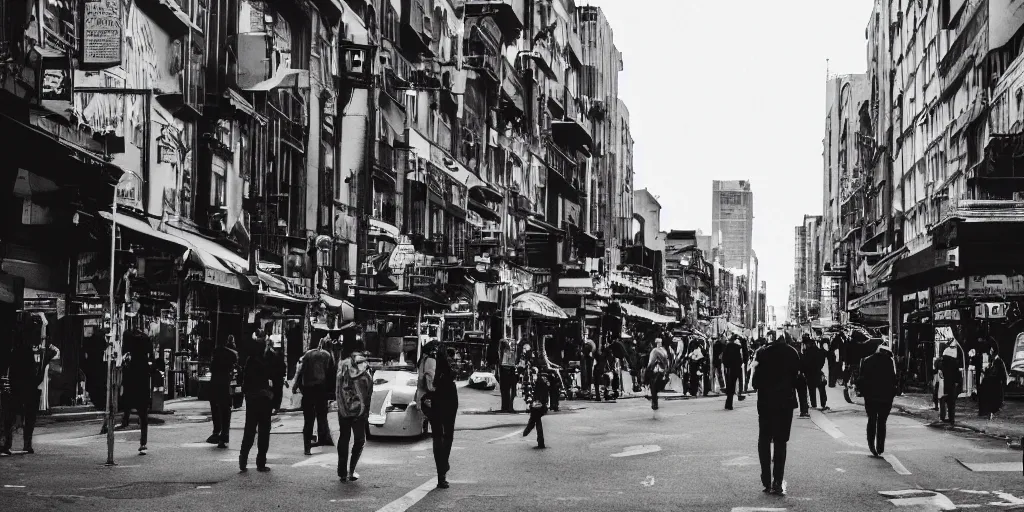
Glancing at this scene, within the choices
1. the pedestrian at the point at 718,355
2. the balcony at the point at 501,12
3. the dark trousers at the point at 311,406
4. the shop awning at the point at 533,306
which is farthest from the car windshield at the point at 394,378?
the balcony at the point at 501,12

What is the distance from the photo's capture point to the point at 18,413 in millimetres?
16844

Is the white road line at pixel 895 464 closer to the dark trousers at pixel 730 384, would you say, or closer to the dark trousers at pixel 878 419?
the dark trousers at pixel 878 419

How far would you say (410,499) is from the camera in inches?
506

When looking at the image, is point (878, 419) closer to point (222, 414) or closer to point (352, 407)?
point (352, 407)

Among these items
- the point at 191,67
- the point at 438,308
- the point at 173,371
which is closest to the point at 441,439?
the point at 173,371

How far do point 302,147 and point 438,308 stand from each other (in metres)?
7.40

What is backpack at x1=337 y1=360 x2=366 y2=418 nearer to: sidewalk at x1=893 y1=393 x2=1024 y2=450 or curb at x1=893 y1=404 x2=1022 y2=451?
curb at x1=893 y1=404 x2=1022 y2=451

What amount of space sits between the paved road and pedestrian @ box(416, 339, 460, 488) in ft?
1.49

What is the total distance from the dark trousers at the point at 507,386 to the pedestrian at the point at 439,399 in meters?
14.1

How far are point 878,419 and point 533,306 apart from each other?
986 inches

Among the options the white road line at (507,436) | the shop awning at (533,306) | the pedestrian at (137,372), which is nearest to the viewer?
the pedestrian at (137,372)

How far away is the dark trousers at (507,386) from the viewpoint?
28.9 m

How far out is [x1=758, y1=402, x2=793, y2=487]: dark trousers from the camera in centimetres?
1366

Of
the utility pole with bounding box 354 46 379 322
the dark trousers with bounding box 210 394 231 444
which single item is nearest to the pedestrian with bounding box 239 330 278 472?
the dark trousers with bounding box 210 394 231 444
